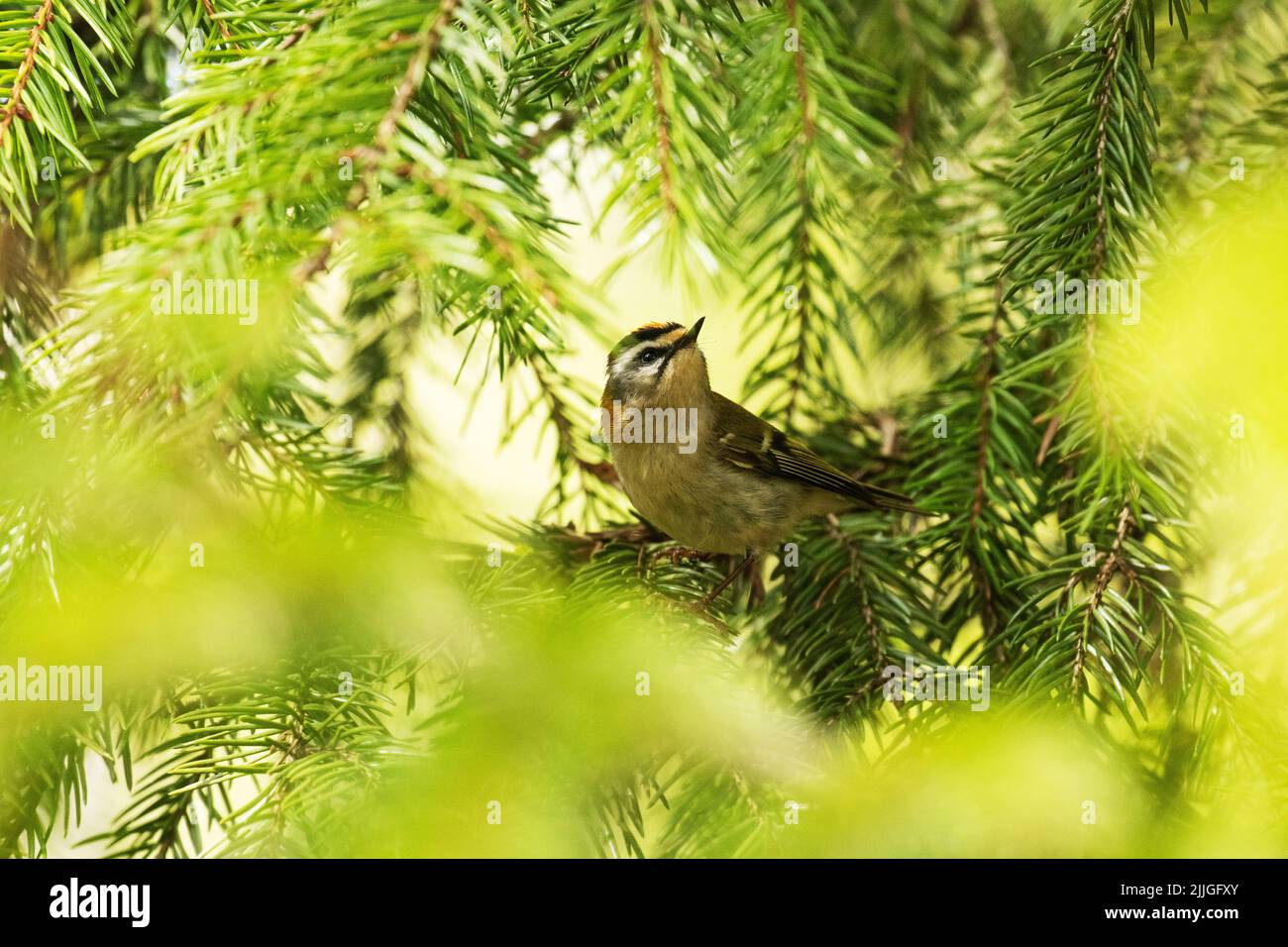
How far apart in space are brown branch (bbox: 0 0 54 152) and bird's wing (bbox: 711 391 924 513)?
128cm

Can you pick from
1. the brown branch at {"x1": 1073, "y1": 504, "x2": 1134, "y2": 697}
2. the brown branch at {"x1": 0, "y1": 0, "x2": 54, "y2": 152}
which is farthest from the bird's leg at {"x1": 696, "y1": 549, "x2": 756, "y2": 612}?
the brown branch at {"x1": 0, "y1": 0, "x2": 54, "y2": 152}

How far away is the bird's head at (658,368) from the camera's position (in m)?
2.05

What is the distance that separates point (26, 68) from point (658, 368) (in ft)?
4.09

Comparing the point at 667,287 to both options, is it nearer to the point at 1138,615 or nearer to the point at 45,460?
the point at 45,460

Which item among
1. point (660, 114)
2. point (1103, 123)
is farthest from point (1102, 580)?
point (660, 114)

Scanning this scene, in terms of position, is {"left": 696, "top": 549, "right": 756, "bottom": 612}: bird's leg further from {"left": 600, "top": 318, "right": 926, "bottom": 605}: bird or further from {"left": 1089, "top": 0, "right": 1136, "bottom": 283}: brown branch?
{"left": 1089, "top": 0, "right": 1136, "bottom": 283}: brown branch

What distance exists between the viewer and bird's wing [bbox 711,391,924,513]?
1.87m

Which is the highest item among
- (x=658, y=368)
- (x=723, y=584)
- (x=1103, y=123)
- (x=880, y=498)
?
(x=1103, y=123)

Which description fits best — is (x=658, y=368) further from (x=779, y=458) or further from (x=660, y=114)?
(x=660, y=114)

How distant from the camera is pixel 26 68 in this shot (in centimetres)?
105

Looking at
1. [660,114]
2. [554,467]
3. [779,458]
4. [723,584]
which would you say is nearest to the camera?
[660,114]

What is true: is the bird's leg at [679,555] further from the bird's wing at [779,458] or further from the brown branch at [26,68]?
the brown branch at [26,68]

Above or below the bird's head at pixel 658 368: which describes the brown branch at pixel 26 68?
above

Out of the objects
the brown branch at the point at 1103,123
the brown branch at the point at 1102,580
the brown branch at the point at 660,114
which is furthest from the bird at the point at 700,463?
the brown branch at the point at 660,114
